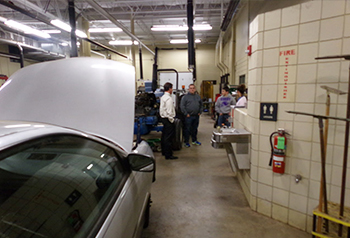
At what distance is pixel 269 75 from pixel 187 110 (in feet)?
9.82

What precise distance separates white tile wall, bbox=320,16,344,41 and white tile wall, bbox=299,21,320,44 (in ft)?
0.12

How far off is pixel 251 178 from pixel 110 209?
1835 mm

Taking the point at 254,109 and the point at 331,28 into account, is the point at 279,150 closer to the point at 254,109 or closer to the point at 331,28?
the point at 254,109

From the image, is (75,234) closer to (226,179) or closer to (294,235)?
(294,235)

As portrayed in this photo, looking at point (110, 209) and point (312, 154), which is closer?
point (110, 209)

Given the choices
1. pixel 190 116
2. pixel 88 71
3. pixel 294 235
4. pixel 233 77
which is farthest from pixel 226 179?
pixel 233 77

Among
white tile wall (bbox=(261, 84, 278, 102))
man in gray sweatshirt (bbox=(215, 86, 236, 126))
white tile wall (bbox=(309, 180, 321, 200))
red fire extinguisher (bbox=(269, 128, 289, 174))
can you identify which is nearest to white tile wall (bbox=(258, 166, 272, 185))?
red fire extinguisher (bbox=(269, 128, 289, 174))

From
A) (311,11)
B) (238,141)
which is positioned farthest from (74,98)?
(311,11)

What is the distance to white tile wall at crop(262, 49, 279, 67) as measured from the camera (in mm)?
2068

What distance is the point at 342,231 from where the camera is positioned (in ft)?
5.42

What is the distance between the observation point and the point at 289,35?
77.9 inches

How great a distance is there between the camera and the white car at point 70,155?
0.77 meters

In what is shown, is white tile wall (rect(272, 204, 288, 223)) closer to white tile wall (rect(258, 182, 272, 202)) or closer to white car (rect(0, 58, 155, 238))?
white tile wall (rect(258, 182, 272, 202))

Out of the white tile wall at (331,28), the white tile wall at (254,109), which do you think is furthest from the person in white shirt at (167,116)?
the white tile wall at (331,28)
